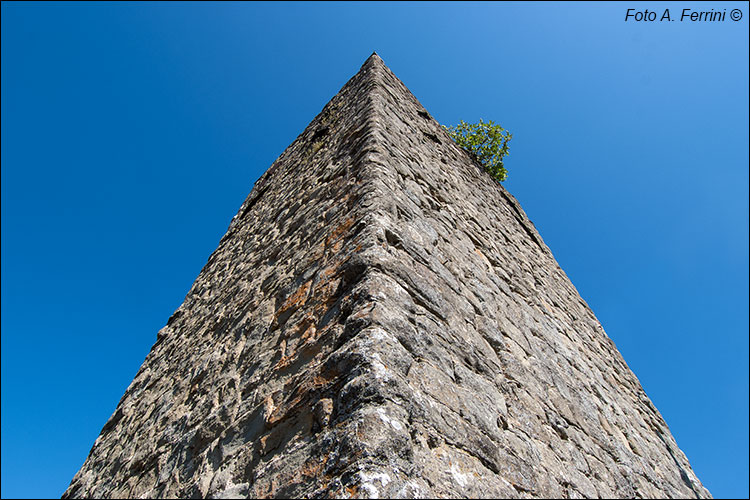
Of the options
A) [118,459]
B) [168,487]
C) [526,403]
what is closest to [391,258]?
[526,403]

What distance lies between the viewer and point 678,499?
10.1 ft

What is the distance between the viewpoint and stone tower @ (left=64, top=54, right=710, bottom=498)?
1.46 metres

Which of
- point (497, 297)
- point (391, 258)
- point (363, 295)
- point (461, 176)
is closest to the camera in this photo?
point (363, 295)

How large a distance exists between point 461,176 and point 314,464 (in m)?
3.55

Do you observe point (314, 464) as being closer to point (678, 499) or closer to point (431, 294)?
point (431, 294)

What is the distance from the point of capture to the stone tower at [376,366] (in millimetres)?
1463

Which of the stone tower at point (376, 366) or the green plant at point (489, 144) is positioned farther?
the green plant at point (489, 144)

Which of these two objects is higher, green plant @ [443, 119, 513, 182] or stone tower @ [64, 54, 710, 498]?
green plant @ [443, 119, 513, 182]

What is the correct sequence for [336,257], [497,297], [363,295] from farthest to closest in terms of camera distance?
1. [497,297]
2. [336,257]
3. [363,295]

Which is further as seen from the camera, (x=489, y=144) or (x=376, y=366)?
(x=489, y=144)

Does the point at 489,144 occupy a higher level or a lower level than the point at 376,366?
higher

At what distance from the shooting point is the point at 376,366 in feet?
4.87

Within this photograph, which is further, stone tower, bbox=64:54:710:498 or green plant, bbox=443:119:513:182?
green plant, bbox=443:119:513:182

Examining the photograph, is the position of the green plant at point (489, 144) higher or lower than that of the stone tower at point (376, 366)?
higher
